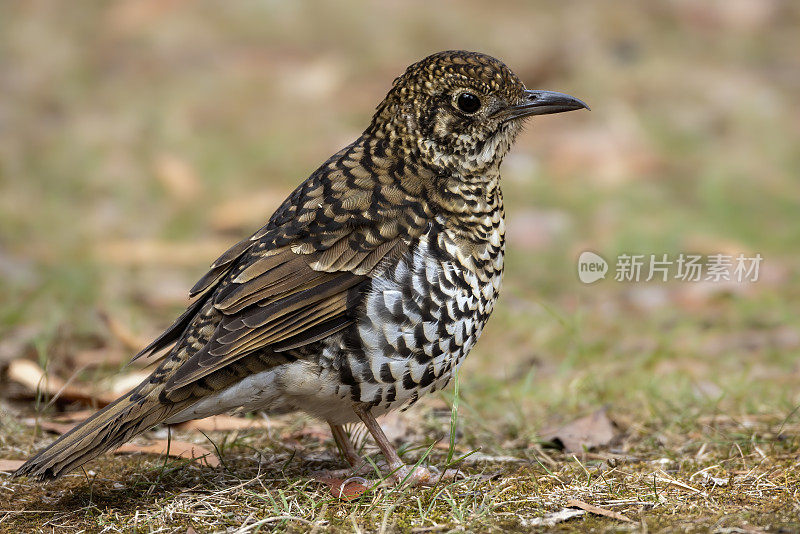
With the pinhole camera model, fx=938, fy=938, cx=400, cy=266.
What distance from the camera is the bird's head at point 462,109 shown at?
362 centimetres

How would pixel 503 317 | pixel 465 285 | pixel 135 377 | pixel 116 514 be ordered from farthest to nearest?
pixel 503 317 < pixel 135 377 < pixel 465 285 < pixel 116 514

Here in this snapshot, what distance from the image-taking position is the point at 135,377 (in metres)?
4.80

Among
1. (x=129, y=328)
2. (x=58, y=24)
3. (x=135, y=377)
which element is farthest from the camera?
(x=58, y=24)

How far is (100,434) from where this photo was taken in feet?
10.7

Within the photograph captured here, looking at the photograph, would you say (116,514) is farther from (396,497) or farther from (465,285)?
(465,285)

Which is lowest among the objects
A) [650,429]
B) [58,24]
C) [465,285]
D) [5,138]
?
[650,429]

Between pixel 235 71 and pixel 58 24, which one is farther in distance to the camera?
pixel 58 24

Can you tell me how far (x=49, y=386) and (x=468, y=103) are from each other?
2.46 m

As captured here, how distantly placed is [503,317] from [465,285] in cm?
295

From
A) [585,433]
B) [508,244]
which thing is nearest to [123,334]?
[585,433]

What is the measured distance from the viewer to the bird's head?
3625 mm

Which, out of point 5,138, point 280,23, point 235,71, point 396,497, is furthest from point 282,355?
point 280,23

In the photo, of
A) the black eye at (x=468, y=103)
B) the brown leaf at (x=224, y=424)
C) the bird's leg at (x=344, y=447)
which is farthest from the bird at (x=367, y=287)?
the brown leaf at (x=224, y=424)

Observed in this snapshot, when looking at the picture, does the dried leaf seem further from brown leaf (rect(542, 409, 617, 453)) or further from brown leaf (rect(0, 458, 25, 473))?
brown leaf (rect(542, 409, 617, 453))
